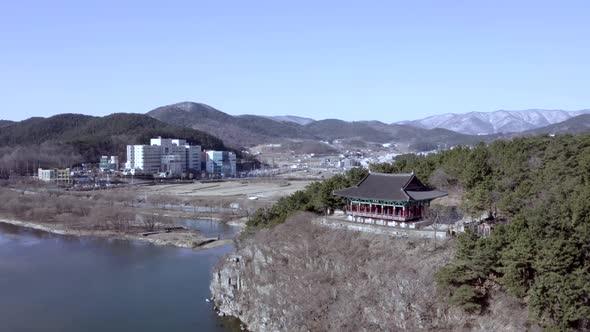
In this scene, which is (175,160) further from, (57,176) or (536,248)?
(536,248)

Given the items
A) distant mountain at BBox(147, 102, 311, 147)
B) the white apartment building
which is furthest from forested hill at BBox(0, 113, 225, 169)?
distant mountain at BBox(147, 102, 311, 147)

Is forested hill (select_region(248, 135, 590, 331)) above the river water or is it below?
above

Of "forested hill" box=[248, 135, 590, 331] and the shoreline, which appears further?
the shoreline

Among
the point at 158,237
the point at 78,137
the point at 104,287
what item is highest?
the point at 78,137

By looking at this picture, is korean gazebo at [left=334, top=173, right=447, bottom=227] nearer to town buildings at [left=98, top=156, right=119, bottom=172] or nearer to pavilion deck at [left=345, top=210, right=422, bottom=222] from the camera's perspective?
pavilion deck at [left=345, top=210, right=422, bottom=222]

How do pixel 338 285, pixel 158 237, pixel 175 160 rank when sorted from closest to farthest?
pixel 338 285 → pixel 158 237 → pixel 175 160

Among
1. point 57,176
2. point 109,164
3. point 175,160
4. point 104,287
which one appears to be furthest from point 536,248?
point 109,164

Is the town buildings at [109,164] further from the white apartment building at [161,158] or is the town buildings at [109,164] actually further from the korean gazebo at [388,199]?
the korean gazebo at [388,199]
